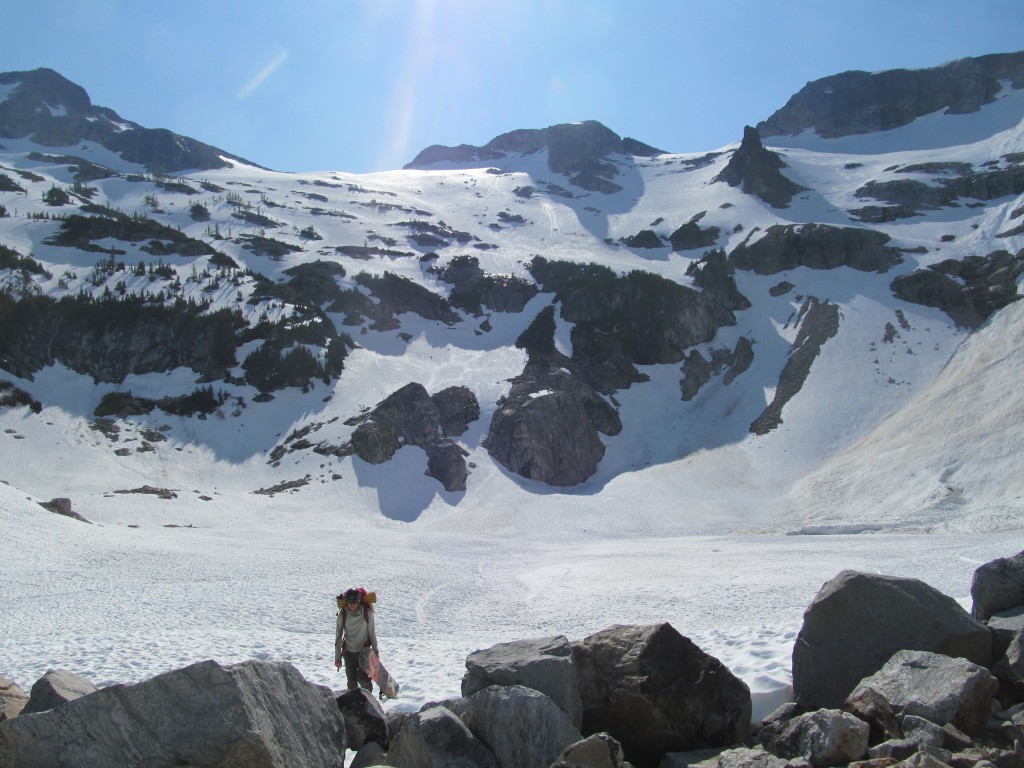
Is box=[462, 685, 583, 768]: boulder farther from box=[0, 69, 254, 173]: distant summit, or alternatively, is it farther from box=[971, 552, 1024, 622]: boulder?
box=[0, 69, 254, 173]: distant summit

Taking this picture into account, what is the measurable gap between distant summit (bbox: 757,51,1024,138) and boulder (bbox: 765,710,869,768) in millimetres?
175656

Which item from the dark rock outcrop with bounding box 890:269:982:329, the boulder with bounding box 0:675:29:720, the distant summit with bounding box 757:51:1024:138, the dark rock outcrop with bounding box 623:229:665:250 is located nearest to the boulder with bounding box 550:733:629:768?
the boulder with bounding box 0:675:29:720

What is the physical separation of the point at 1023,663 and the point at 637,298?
79.7m

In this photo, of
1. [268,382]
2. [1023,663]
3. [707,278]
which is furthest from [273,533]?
[707,278]

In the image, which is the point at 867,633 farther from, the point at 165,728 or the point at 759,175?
the point at 759,175

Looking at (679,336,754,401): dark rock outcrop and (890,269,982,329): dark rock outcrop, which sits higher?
(890,269,982,329): dark rock outcrop

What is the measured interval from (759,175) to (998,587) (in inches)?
4874

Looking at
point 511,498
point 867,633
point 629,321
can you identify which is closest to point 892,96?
point 629,321

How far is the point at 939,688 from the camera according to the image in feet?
25.5

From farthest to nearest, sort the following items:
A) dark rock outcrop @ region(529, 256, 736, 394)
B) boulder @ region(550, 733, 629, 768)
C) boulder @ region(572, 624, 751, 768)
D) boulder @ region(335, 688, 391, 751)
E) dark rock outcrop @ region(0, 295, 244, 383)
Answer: dark rock outcrop @ region(529, 256, 736, 394) < dark rock outcrop @ region(0, 295, 244, 383) < boulder @ region(572, 624, 751, 768) < boulder @ region(335, 688, 391, 751) < boulder @ region(550, 733, 629, 768)

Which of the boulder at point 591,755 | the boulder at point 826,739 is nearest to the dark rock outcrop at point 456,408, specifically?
the boulder at point 591,755

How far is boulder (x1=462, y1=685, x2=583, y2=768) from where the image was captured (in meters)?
7.87

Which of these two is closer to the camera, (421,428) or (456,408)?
(421,428)

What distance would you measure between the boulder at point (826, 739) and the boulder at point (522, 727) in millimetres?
2597
